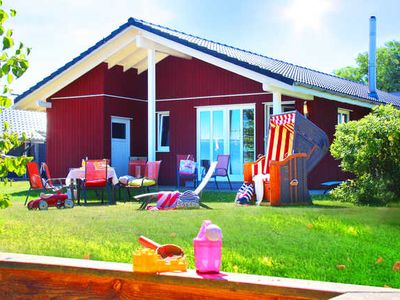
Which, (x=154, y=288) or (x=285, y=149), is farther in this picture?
Answer: (x=285, y=149)

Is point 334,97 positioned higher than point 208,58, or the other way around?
point 208,58

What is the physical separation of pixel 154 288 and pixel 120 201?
927 centimetres

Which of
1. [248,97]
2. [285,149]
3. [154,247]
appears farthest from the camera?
[248,97]

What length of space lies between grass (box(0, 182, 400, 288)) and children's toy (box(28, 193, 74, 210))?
1257 mm

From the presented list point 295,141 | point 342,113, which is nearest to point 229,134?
point 342,113

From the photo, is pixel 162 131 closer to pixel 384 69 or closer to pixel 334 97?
pixel 334 97

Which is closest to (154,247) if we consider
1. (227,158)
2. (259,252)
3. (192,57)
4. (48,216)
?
(259,252)

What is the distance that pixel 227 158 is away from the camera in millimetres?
14672

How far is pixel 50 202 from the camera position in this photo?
1041 centimetres

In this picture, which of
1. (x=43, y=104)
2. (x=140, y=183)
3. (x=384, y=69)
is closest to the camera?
(x=140, y=183)

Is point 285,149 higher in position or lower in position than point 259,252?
higher

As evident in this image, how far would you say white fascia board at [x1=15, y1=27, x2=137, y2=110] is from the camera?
53.4 ft

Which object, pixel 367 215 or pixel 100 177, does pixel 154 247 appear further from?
pixel 100 177

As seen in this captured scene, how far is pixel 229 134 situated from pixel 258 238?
10.4 meters
